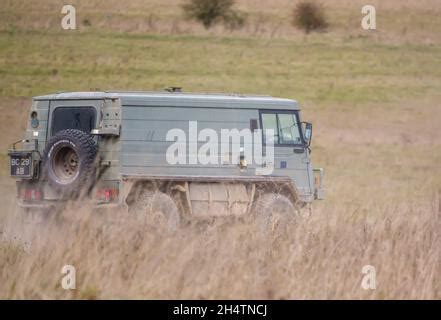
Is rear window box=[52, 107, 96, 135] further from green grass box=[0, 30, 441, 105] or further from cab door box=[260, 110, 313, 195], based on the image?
green grass box=[0, 30, 441, 105]

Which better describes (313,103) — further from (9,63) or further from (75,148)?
(75,148)

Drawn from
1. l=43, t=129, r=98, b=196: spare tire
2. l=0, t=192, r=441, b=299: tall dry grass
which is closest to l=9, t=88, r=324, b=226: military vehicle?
l=43, t=129, r=98, b=196: spare tire

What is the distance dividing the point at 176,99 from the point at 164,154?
0.83m

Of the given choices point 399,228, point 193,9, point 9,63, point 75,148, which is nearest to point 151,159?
point 75,148

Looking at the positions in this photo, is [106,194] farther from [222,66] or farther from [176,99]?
[222,66]

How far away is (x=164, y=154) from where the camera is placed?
16406 mm

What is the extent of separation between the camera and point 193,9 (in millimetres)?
56625

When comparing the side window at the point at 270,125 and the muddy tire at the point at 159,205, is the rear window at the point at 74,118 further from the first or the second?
the side window at the point at 270,125

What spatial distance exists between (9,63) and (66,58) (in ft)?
7.89

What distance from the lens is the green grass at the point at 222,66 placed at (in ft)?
134

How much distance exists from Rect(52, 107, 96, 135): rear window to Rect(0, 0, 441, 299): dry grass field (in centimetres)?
140

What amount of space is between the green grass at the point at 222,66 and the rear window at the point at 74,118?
21212 mm

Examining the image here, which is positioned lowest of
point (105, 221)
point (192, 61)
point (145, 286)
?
point (145, 286)

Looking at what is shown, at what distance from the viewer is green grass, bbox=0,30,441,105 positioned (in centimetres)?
4078
